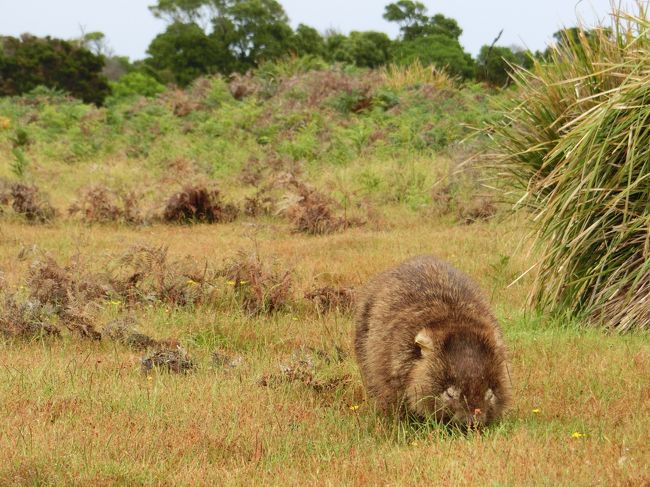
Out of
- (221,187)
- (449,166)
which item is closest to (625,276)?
(449,166)

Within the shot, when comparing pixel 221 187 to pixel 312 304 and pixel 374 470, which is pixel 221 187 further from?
pixel 374 470

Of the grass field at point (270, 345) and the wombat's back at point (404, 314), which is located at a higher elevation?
the wombat's back at point (404, 314)

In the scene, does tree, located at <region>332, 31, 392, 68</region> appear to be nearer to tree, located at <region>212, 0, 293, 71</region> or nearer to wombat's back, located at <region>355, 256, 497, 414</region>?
tree, located at <region>212, 0, 293, 71</region>

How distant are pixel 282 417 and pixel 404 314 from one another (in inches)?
41.3

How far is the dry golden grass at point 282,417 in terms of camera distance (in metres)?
4.55

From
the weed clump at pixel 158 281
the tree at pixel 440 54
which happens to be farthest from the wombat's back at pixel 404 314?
the tree at pixel 440 54

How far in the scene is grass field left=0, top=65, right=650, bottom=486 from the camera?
4.70 m

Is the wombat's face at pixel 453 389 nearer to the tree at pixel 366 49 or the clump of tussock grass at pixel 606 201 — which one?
the clump of tussock grass at pixel 606 201

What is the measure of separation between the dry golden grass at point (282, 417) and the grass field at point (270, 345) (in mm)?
18

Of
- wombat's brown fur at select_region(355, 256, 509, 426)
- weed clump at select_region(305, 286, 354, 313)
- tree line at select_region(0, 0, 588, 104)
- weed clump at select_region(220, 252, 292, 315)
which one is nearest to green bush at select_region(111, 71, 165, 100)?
tree line at select_region(0, 0, 588, 104)

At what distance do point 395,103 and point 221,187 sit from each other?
782cm

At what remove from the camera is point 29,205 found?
14375mm

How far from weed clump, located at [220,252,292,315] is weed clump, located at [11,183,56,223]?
6337mm

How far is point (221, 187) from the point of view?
1777cm
